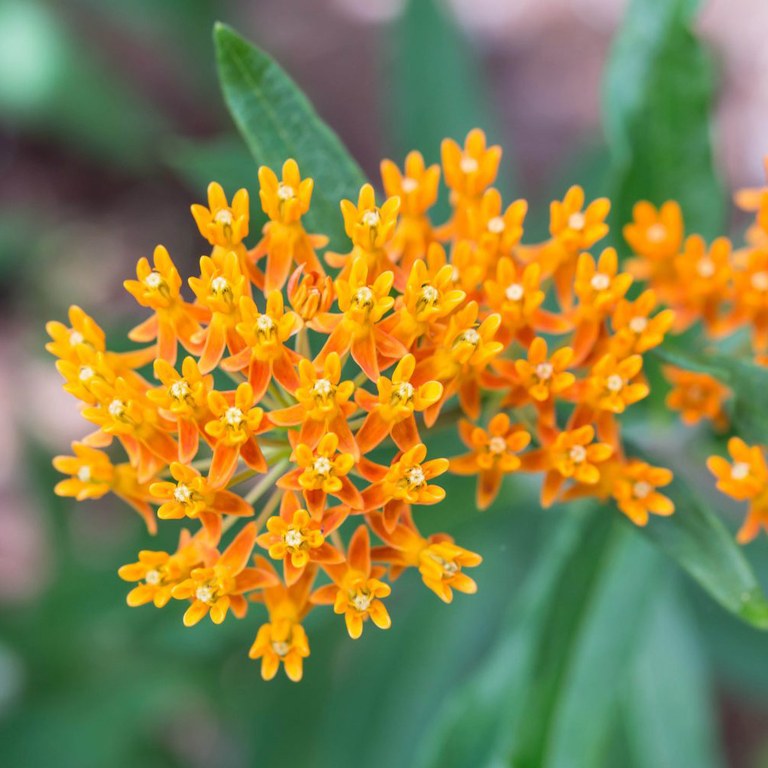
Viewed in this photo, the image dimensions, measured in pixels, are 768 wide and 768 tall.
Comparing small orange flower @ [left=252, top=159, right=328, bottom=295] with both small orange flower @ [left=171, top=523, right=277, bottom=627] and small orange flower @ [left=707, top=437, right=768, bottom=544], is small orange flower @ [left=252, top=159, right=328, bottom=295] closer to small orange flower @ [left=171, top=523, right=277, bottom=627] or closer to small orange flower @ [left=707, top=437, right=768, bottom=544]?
small orange flower @ [left=171, top=523, right=277, bottom=627]

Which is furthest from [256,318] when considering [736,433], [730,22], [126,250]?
[730,22]

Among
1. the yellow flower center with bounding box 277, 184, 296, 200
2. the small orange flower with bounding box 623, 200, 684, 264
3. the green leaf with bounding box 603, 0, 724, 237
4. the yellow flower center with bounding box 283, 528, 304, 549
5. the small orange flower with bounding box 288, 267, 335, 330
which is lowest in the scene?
the yellow flower center with bounding box 283, 528, 304, 549

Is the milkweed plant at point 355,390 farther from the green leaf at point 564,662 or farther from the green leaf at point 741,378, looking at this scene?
the green leaf at point 564,662

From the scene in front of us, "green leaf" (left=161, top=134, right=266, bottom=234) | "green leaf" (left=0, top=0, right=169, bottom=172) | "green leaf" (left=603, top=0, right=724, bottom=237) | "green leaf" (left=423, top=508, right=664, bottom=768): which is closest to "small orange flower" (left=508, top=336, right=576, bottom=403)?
"green leaf" (left=423, top=508, right=664, bottom=768)

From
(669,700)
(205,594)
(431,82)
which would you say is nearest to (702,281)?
(205,594)

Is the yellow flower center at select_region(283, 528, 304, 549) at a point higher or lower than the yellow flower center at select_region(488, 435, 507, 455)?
lower

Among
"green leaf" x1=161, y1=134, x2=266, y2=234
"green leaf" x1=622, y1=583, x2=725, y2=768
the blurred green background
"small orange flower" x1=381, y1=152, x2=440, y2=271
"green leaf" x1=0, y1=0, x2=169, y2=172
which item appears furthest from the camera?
"green leaf" x1=0, y1=0, x2=169, y2=172
